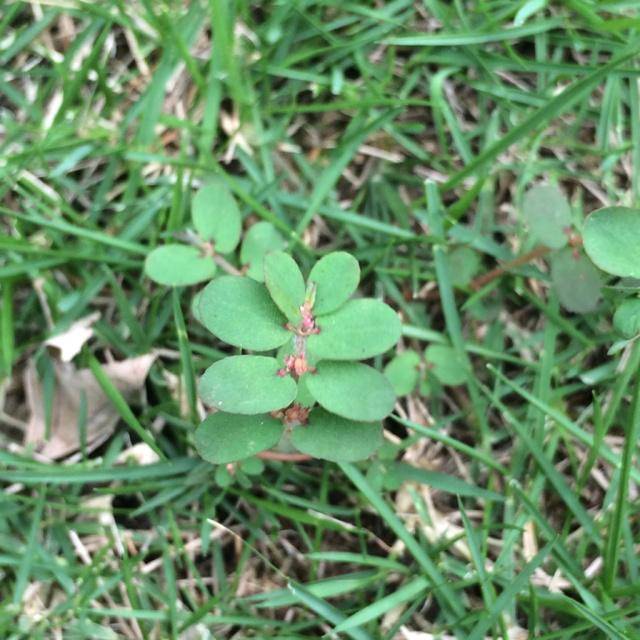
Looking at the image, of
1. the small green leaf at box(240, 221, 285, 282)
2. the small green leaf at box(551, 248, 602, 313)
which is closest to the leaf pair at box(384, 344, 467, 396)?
the small green leaf at box(551, 248, 602, 313)

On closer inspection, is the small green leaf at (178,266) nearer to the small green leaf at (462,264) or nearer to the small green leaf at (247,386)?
the small green leaf at (247,386)

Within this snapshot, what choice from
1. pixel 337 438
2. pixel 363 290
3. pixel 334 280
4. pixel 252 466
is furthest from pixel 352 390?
pixel 363 290

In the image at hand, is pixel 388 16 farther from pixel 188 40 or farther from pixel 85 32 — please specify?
pixel 85 32

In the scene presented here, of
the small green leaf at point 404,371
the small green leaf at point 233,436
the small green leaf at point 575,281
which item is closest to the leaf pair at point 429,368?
the small green leaf at point 404,371

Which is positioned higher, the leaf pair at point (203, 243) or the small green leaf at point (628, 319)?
the leaf pair at point (203, 243)

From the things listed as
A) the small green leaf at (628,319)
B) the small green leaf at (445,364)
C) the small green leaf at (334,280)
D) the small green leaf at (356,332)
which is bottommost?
the small green leaf at (445,364)

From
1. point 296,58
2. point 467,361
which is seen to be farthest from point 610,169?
point 296,58

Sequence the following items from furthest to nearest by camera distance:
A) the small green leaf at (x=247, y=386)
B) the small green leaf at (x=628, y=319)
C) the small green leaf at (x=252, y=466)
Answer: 1. the small green leaf at (x=252, y=466)
2. the small green leaf at (x=628, y=319)
3. the small green leaf at (x=247, y=386)

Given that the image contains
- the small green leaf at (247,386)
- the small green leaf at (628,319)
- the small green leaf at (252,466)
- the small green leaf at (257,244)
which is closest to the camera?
the small green leaf at (247,386)
